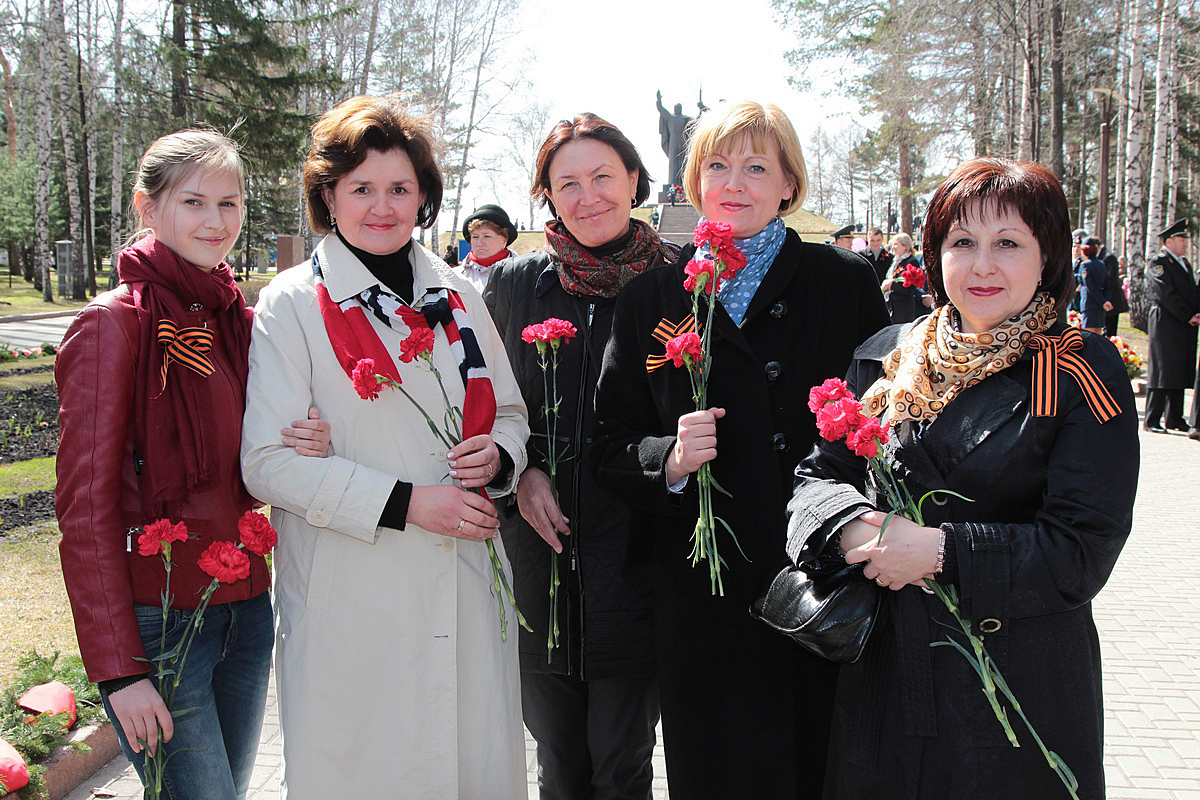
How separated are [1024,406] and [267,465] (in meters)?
1.65

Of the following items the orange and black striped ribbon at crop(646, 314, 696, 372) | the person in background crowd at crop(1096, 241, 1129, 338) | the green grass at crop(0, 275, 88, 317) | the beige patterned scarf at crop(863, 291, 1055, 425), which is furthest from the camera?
the green grass at crop(0, 275, 88, 317)

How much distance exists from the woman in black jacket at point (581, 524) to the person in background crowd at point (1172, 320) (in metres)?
9.46

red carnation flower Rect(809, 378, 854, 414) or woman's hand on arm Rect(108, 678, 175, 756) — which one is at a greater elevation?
red carnation flower Rect(809, 378, 854, 414)

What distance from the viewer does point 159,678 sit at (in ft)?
6.70

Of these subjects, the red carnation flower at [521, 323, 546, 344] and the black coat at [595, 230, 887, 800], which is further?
the red carnation flower at [521, 323, 546, 344]

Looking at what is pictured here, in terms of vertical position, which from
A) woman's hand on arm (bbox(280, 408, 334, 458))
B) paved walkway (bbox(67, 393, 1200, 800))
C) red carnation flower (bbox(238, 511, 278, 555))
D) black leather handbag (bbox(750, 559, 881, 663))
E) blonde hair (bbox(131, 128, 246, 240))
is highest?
blonde hair (bbox(131, 128, 246, 240))

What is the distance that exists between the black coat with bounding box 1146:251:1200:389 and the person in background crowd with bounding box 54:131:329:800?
34.9 feet

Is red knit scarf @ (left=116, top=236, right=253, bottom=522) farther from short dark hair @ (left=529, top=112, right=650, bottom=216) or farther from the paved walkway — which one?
the paved walkway

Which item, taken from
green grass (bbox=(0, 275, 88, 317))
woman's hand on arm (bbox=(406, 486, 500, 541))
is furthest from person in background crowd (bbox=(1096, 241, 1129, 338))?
green grass (bbox=(0, 275, 88, 317))

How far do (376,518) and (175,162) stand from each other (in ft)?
3.35

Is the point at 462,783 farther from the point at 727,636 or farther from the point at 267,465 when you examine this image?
the point at 267,465

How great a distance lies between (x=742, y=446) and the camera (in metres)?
2.35

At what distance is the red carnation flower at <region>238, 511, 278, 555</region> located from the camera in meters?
2.07

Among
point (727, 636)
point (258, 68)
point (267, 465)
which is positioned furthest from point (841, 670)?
point (258, 68)
